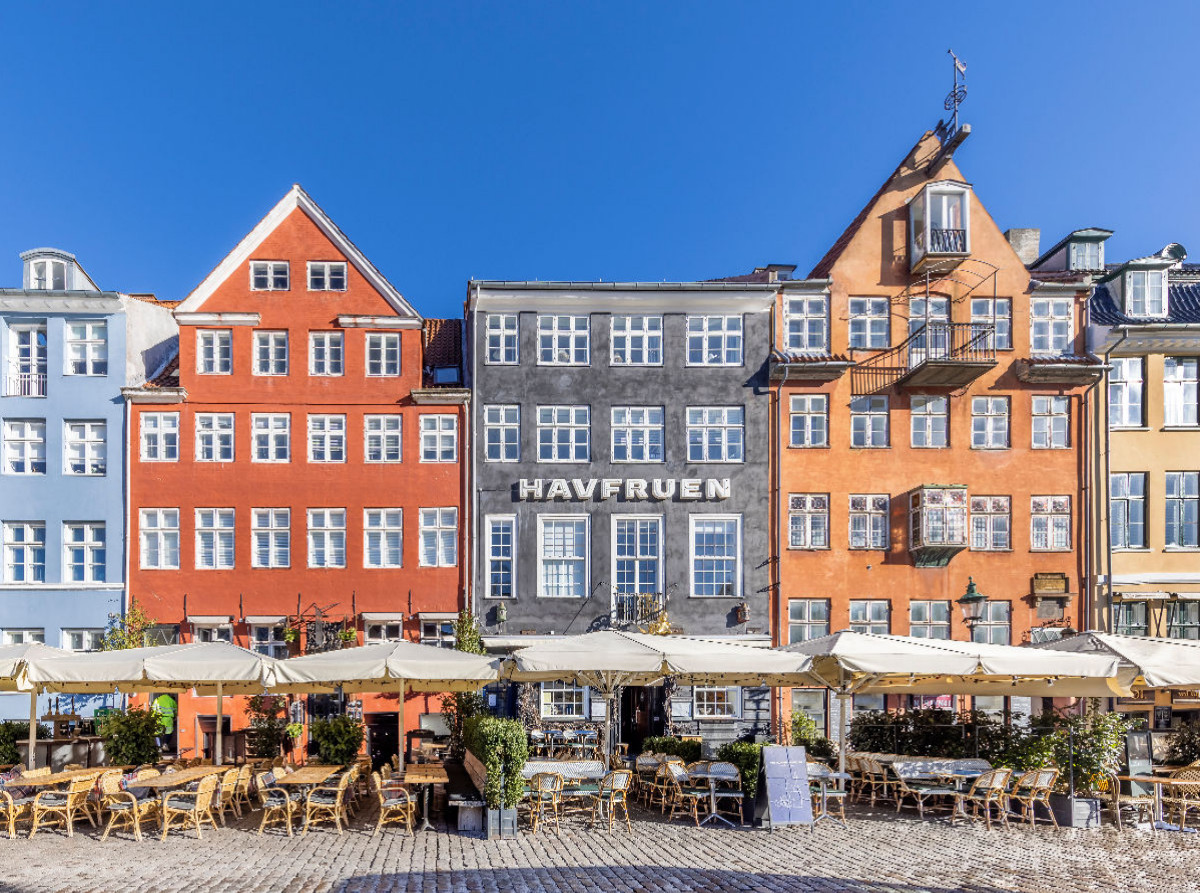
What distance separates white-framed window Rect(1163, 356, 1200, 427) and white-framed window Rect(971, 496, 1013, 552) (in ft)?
16.5

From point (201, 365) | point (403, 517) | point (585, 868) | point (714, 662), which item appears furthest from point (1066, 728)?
point (201, 365)

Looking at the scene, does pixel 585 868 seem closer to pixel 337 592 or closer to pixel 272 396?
pixel 337 592

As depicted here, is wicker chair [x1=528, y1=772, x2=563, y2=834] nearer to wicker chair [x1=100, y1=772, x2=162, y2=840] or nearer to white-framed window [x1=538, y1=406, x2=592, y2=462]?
wicker chair [x1=100, y1=772, x2=162, y2=840]

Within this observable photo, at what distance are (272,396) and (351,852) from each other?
16.0 m

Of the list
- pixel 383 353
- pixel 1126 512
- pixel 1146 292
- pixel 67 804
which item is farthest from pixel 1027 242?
pixel 67 804

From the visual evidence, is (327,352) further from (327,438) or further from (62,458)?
(62,458)

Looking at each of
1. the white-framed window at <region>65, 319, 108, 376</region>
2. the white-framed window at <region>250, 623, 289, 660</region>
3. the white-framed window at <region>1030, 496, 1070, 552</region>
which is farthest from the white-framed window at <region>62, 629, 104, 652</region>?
the white-framed window at <region>1030, 496, 1070, 552</region>

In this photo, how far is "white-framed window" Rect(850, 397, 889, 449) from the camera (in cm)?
2825

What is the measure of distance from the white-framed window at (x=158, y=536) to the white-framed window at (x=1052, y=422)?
22.4 m

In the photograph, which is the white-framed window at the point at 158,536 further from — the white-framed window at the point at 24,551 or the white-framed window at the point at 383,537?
the white-framed window at the point at 383,537

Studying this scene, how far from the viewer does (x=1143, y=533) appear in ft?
93.1

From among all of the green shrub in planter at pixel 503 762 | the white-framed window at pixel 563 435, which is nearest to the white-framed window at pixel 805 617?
the white-framed window at pixel 563 435

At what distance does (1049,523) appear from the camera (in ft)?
92.6

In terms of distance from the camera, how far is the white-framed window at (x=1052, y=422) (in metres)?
28.4
